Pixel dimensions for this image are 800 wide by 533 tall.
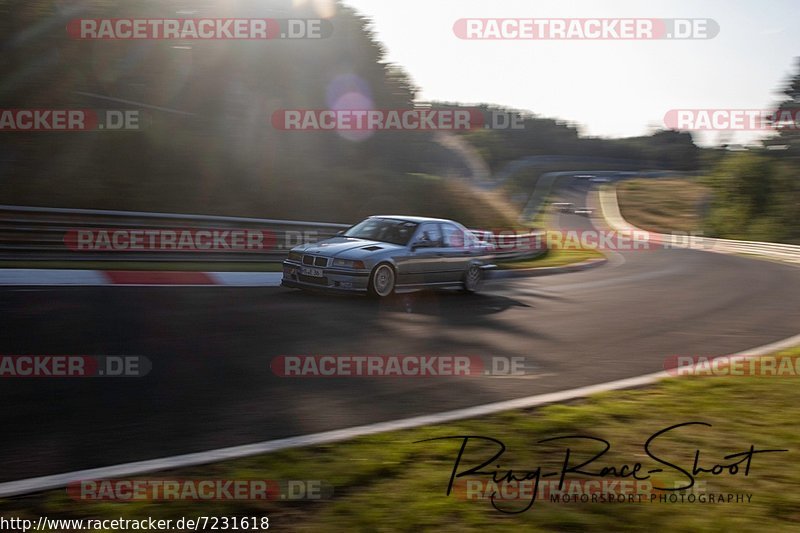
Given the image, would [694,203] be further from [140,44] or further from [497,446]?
[497,446]

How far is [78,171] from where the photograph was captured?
17.3 metres

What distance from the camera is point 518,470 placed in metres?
4.49

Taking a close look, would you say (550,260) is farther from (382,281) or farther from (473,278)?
(382,281)

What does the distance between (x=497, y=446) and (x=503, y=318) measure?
597 cm

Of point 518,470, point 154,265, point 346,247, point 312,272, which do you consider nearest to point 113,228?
point 154,265

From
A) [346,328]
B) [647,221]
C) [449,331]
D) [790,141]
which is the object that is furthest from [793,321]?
[647,221]

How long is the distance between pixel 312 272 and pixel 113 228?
15.2 feet

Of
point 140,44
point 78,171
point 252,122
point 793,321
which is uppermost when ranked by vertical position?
point 140,44

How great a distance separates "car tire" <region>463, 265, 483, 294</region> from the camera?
1376 cm

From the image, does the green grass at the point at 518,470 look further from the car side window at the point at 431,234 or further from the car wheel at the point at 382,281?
the car side window at the point at 431,234

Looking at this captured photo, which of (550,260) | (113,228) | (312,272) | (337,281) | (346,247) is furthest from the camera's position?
(550,260)

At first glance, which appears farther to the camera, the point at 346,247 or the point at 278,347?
the point at 346,247

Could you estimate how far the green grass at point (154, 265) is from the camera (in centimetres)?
1280

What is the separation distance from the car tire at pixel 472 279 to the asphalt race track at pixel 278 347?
395 mm
